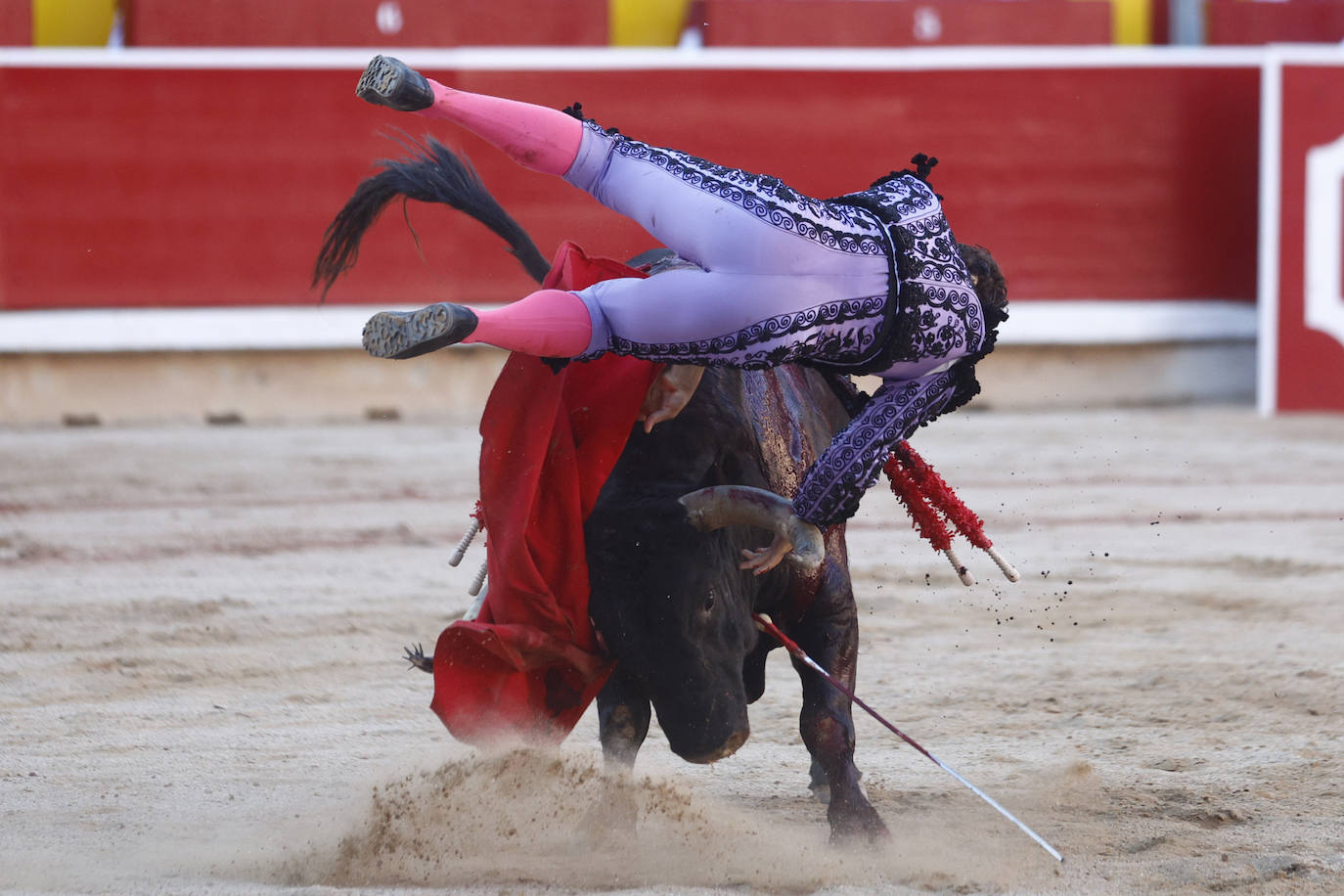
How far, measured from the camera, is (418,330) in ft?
5.62

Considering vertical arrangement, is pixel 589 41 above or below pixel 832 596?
above

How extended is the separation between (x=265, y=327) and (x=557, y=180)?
4.75 feet

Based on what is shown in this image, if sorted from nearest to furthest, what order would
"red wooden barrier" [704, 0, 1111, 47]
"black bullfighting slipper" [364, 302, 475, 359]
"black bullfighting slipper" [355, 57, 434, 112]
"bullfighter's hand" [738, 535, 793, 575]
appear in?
"black bullfighting slipper" [364, 302, 475, 359]
"black bullfighting slipper" [355, 57, 434, 112]
"bullfighter's hand" [738, 535, 793, 575]
"red wooden barrier" [704, 0, 1111, 47]

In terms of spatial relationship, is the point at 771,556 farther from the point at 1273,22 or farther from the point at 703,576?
the point at 1273,22

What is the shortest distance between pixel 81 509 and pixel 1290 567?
362cm

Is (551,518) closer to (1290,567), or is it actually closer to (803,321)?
(803,321)

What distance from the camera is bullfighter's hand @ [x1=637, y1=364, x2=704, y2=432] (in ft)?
6.75

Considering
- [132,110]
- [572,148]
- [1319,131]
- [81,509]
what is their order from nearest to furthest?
[572,148], [81,509], [132,110], [1319,131]

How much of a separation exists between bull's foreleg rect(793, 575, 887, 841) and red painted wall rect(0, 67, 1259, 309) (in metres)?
4.67

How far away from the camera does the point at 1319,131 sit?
7629 mm

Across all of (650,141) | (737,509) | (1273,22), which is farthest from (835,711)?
(1273,22)

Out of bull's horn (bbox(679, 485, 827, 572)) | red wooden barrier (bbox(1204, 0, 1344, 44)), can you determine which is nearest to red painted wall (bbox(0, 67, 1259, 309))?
red wooden barrier (bbox(1204, 0, 1344, 44))

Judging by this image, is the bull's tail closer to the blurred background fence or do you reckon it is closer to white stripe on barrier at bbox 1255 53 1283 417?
the blurred background fence

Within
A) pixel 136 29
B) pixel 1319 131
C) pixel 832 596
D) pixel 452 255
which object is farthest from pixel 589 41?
pixel 832 596
